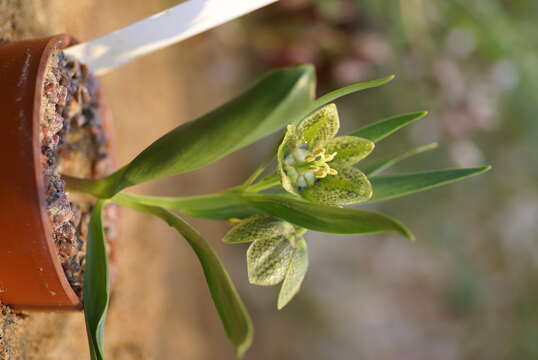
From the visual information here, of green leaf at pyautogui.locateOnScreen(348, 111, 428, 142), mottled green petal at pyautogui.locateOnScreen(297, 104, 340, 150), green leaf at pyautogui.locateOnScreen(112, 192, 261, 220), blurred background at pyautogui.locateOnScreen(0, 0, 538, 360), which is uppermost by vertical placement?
mottled green petal at pyautogui.locateOnScreen(297, 104, 340, 150)

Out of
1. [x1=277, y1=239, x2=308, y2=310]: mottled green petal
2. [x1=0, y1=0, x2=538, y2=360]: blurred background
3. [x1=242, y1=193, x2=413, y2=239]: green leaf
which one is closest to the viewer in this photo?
[x1=242, y1=193, x2=413, y2=239]: green leaf

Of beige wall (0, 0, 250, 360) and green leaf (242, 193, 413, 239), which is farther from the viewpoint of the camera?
beige wall (0, 0, 250, 360)

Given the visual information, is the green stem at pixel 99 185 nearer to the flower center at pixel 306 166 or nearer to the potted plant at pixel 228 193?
the potted plant at pixel 228 193

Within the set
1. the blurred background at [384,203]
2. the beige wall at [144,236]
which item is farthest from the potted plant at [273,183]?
the blurred background at [384,203]

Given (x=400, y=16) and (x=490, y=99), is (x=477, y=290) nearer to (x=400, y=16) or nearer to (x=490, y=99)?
(x=490, y=99)

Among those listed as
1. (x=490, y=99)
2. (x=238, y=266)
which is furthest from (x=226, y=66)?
(x=490, y=99)

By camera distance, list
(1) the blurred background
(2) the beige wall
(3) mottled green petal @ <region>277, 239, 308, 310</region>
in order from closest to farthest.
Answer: (3) mottled green petal @ <region>277, 239, 308, 310</region> < (2) the beige wall < (1) the blurred background

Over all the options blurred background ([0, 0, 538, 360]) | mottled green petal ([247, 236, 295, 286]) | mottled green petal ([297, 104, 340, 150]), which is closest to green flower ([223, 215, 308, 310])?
mottled green petal ([247, 236, 295, 286])

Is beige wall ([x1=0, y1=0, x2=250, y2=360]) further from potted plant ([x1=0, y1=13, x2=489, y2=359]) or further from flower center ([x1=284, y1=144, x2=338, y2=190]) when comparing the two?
Result: flower center ([x1=284, y1=144, x2=338, y2=190])
